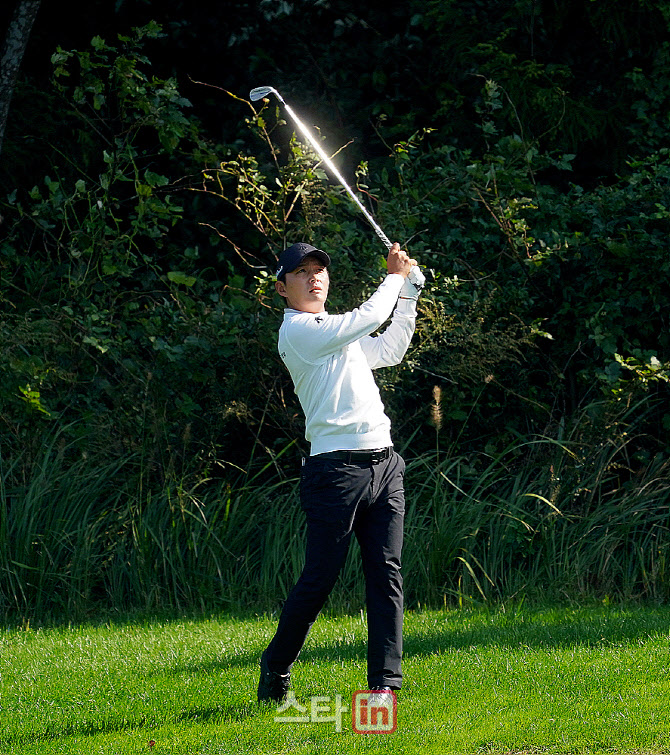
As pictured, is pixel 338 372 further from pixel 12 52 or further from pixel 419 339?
pixel 12 52

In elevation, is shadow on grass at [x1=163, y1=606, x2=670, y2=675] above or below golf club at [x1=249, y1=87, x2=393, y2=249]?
below

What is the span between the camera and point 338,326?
4.34m

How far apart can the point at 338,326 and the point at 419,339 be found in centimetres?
333

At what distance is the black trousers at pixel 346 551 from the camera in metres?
4.35

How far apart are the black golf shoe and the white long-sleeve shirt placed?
0.93 m

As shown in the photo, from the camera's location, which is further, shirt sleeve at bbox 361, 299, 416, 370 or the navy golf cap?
shirt sleeve at bbox 361, 299, 416, 370

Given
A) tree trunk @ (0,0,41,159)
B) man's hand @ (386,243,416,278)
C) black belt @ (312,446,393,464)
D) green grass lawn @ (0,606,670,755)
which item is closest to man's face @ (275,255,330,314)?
man's hand @ (386,243,416,278)

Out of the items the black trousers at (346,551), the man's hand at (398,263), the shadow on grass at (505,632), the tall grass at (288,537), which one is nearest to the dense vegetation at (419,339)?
the tall grass at (288,537)

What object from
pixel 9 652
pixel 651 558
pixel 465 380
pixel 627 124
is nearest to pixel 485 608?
pixel 651 558

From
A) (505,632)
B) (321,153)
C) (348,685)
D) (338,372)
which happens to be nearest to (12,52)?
(321,153)

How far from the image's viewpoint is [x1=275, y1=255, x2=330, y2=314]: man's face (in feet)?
15.2

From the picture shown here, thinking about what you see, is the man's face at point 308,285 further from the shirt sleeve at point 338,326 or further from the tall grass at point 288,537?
the tall grass at point 288,537

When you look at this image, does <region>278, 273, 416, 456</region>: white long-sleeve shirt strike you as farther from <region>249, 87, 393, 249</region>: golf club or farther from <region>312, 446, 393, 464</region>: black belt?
<region>249, 87, 393, 249</region>: golf club

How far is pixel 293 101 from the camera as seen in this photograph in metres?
10.3
